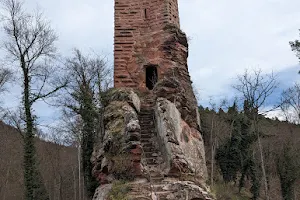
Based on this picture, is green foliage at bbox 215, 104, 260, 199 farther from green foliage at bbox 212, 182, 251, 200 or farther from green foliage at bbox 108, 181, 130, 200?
green foliage at bbox 108, 181, 130, 200

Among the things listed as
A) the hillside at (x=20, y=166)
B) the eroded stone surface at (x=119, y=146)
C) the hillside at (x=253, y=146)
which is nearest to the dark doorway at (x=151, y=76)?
the eroded stone surface at (x=119, y=146)

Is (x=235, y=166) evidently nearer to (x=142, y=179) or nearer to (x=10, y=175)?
(x=10, y=175)

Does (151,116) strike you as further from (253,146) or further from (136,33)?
(253,146)

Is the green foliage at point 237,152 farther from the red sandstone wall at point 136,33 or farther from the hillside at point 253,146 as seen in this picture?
the red sandstone wall at point 136,33

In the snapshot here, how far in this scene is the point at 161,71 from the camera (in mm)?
Answer: 12852

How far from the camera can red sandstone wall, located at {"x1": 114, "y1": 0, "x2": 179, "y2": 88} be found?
13.0 m

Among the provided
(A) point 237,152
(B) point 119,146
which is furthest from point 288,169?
(B) point 119,146

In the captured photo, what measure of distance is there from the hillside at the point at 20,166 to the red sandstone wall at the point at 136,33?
1734cm

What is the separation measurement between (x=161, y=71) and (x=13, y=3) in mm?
8233

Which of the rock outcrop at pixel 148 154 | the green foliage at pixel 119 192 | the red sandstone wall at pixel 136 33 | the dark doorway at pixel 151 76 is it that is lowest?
the green foliage at pixel 119 192

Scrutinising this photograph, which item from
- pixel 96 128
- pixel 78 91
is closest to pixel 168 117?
pixel 96 128

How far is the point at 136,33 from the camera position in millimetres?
13461

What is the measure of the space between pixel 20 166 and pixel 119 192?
22.9m

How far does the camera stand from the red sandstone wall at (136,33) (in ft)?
42.7
